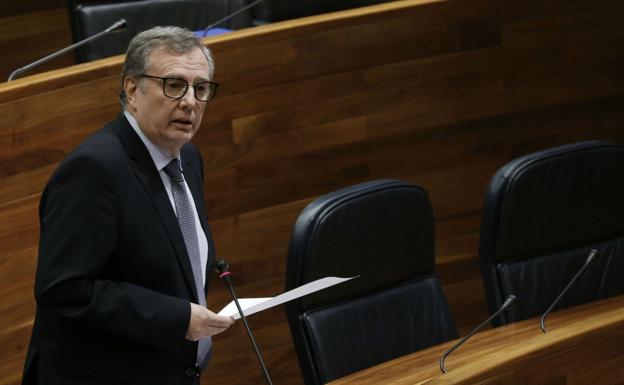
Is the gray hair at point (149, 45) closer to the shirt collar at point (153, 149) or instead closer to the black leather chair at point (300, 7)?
the shirt collar at point (153, 149)

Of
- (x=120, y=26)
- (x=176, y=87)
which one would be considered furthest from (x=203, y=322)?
(x=120, y=26)

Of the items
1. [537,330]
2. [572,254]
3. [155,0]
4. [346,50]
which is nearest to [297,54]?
[346,50]

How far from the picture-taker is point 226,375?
48.0 inches

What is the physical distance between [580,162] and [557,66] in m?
0.41

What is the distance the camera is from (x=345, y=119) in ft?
4.12

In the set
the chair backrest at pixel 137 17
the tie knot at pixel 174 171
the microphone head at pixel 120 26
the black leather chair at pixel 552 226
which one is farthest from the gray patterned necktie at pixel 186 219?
the chair backrest at pixel 137 17

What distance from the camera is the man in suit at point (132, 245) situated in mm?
662

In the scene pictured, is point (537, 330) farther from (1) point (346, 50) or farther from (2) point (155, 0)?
(2) point (155, 0)

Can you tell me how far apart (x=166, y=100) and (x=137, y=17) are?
0.73m

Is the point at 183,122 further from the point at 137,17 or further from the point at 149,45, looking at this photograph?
the point at 137,17

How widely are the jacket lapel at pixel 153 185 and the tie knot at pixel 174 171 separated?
0.02 meters

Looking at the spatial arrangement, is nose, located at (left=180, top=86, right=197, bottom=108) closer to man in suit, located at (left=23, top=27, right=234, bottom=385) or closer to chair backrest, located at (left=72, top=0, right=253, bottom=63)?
man in suit, located at (left=23, top=27, right=234, bottom=385)

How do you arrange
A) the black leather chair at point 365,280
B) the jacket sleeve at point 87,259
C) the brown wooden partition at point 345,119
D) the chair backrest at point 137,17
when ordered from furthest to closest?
the chair backrest at point 137,17 < the brown wooden partition at point 345,119 < the black leather chair at point 365,280 < the jacket sleeve at point 87,259

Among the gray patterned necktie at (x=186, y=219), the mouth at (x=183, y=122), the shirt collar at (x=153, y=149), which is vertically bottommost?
the gray patterned necktie at (x=186, y=219)
